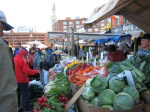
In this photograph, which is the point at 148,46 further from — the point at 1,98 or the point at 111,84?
the point at 1,98

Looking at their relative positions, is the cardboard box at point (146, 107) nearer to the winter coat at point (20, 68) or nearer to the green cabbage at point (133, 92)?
the green cabbage at point (133, 92)

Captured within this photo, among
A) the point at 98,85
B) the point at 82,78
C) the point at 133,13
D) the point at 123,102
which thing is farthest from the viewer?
the point at 133,13

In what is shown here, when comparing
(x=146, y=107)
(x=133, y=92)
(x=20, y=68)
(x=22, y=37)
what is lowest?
(x=146, y=107)

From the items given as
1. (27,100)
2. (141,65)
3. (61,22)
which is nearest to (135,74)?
(141,65)

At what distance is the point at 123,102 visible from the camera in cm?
181

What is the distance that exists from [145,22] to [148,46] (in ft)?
4.92

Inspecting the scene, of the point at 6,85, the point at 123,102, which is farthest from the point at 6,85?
the point at 123,102

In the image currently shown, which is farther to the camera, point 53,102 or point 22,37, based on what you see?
point 22,37

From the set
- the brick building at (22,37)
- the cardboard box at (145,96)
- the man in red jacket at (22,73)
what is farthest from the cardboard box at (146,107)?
the brick building at (22,37)

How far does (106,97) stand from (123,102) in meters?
0.20

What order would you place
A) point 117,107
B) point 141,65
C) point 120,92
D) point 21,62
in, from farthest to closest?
point 21,62 < point 141,65 < point 120,92 < point 117,107

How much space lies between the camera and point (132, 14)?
15.3 ft

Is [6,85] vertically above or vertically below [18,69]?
above

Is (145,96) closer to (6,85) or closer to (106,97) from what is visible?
(106,97)
